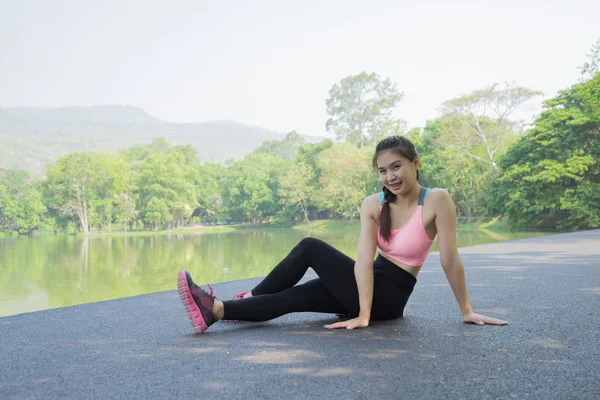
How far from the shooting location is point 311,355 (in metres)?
1.83

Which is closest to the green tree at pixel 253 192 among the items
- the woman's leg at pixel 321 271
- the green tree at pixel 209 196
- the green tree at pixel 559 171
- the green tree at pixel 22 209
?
the green tree at pixel 209 196

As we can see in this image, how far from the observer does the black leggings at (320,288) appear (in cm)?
220

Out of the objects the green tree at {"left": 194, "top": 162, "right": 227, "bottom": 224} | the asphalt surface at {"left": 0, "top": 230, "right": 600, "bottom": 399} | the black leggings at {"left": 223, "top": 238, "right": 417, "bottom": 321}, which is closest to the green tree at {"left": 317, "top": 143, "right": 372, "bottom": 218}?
the green tree at {"left": 194, "top": 162, "right": 227, "bottom": 224}

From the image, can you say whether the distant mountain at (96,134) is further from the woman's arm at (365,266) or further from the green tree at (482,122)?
the woman's arm at (365,266)

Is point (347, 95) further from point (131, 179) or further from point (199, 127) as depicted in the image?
point (199, 127)

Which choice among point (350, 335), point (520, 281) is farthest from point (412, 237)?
point (520, 281)

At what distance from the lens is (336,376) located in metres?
1.59

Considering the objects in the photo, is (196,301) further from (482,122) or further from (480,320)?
(482,122)

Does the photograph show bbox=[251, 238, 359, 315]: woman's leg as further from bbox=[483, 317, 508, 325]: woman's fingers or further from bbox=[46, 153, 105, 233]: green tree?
bbox=[46, 153, 105, 233]: green tree

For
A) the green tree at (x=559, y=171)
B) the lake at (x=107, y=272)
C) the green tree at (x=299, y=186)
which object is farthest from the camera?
the green tree at (x=299, y=186)

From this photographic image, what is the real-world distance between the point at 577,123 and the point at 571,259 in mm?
11652

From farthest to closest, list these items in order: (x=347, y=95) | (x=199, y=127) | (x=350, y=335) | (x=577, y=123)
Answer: (x=199, y=127) < (x=347, y=95) < (x=577, y=123) < (x=350, y=335)

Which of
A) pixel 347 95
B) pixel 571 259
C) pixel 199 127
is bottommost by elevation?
pixel 571 259

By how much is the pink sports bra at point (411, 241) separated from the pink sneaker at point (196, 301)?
0.79 m
